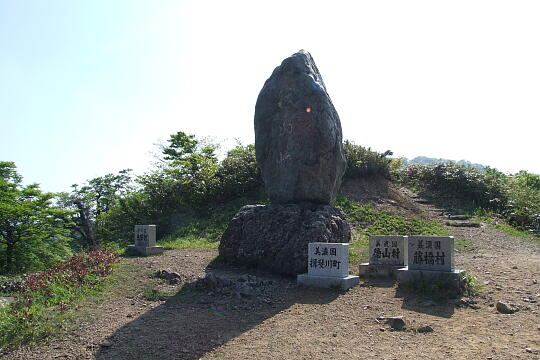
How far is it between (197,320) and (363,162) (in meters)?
12.8

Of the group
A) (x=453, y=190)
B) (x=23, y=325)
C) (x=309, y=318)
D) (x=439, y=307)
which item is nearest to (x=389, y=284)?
(x=439, y=307)

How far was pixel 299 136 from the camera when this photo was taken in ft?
29.7

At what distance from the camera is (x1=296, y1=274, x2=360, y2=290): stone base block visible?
23.8 feet

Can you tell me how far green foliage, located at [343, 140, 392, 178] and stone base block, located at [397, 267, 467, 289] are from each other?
A: 10.4 meters

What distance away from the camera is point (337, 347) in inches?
197

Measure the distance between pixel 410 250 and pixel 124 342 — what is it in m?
4.49

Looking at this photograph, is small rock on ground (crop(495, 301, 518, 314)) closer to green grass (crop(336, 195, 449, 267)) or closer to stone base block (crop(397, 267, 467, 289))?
stone base block (crop(397, 267, 467, 289))

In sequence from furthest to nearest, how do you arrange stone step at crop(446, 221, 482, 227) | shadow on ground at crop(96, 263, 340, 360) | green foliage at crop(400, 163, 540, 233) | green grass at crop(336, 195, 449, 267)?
green foliage at crop(400, 163, 540, 233) → stone step at crop(446, 221, 482, 227) → green grass at crop(336, 195, 449, 267) → shadow on ground at crop(96, 263, 340, 360)

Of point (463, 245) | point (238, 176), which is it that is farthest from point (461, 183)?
point (238, 176)

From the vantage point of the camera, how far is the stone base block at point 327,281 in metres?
7.27

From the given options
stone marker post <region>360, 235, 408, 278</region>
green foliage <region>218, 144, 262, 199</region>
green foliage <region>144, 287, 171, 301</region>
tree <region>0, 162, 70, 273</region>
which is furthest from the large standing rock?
green foliage <region>218, 144, 262, 199</region>

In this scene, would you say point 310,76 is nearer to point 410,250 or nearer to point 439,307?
point 410,250

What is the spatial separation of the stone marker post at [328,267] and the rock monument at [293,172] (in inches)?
28.2

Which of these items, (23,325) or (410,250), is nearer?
(23,325)
